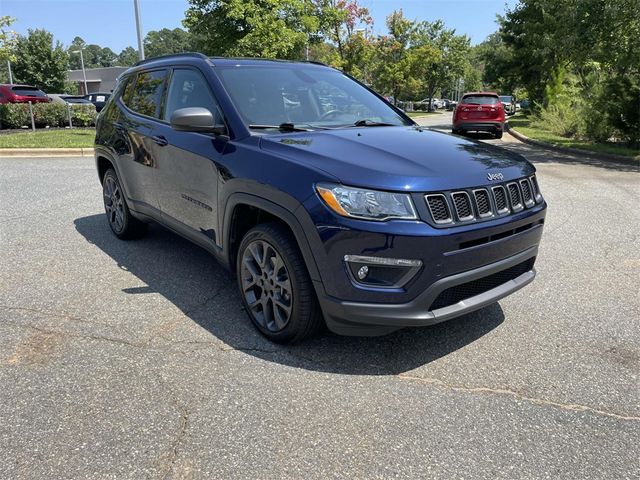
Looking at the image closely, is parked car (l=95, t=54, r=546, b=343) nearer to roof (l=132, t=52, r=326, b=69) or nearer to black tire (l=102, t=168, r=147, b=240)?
roof (l=132, t=52, r=326, b=69)

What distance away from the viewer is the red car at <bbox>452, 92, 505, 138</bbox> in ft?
60.1

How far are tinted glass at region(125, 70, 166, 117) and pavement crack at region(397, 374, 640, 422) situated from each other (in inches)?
127

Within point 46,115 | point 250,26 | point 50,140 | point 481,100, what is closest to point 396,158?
point 50,140

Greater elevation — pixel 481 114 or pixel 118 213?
pixel 481 114

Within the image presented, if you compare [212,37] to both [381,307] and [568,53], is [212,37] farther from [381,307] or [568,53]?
[381,307]

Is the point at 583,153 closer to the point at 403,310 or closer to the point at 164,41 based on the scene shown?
the point at 403,310

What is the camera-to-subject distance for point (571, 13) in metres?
12.5

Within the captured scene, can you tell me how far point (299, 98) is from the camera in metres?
4.00

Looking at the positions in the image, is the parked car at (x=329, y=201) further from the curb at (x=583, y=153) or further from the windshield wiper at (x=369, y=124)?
the curb at (x=583, y=153)

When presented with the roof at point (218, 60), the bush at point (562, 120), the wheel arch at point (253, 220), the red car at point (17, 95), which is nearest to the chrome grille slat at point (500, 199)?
the wheel arch at point (253, 220)

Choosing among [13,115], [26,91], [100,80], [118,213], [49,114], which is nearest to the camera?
[118,213]

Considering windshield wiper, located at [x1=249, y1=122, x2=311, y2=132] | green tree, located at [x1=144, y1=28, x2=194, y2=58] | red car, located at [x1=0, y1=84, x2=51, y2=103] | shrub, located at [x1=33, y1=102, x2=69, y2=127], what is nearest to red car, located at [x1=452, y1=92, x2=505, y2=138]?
shrub, located at [x1=33, y1=102, x2=69, y2=127]

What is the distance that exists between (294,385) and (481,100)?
700 inches

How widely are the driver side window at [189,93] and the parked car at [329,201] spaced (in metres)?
0.02
